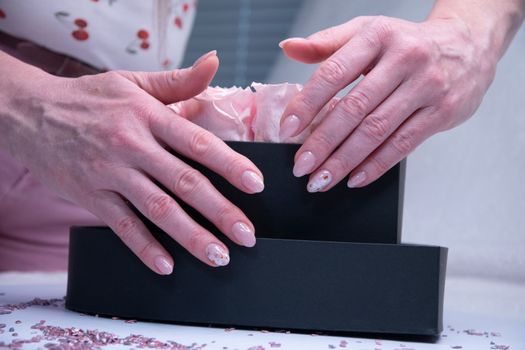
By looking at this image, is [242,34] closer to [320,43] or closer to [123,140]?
[320,43]

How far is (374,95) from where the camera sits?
0.78 meters

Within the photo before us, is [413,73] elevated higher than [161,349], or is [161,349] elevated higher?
[413,73]

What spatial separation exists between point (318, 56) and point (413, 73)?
0.43 ft

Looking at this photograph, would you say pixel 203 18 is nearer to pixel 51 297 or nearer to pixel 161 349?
pixel 51 297

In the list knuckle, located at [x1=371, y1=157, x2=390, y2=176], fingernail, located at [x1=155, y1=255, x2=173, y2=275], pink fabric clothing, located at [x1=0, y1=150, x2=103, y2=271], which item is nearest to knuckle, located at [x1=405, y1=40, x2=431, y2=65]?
knuckle, located at [x1=371, y1=157, x2=390, y2=176]

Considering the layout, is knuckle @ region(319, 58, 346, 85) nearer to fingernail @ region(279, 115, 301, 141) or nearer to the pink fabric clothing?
fingernail @ region(279, 115, 301, 141)

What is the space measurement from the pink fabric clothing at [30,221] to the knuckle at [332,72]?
0.75 metres

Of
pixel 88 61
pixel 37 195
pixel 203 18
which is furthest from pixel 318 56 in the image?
pixel 203 18

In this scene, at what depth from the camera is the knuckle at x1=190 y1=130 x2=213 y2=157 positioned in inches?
29.2

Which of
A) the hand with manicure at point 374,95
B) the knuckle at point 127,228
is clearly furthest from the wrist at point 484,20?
the knuckle at point 127,228

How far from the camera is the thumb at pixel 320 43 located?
0.86m

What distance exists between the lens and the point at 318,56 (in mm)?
881

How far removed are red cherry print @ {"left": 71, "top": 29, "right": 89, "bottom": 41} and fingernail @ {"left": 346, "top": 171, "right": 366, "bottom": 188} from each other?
69cm

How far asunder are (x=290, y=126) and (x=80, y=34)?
639 mm
